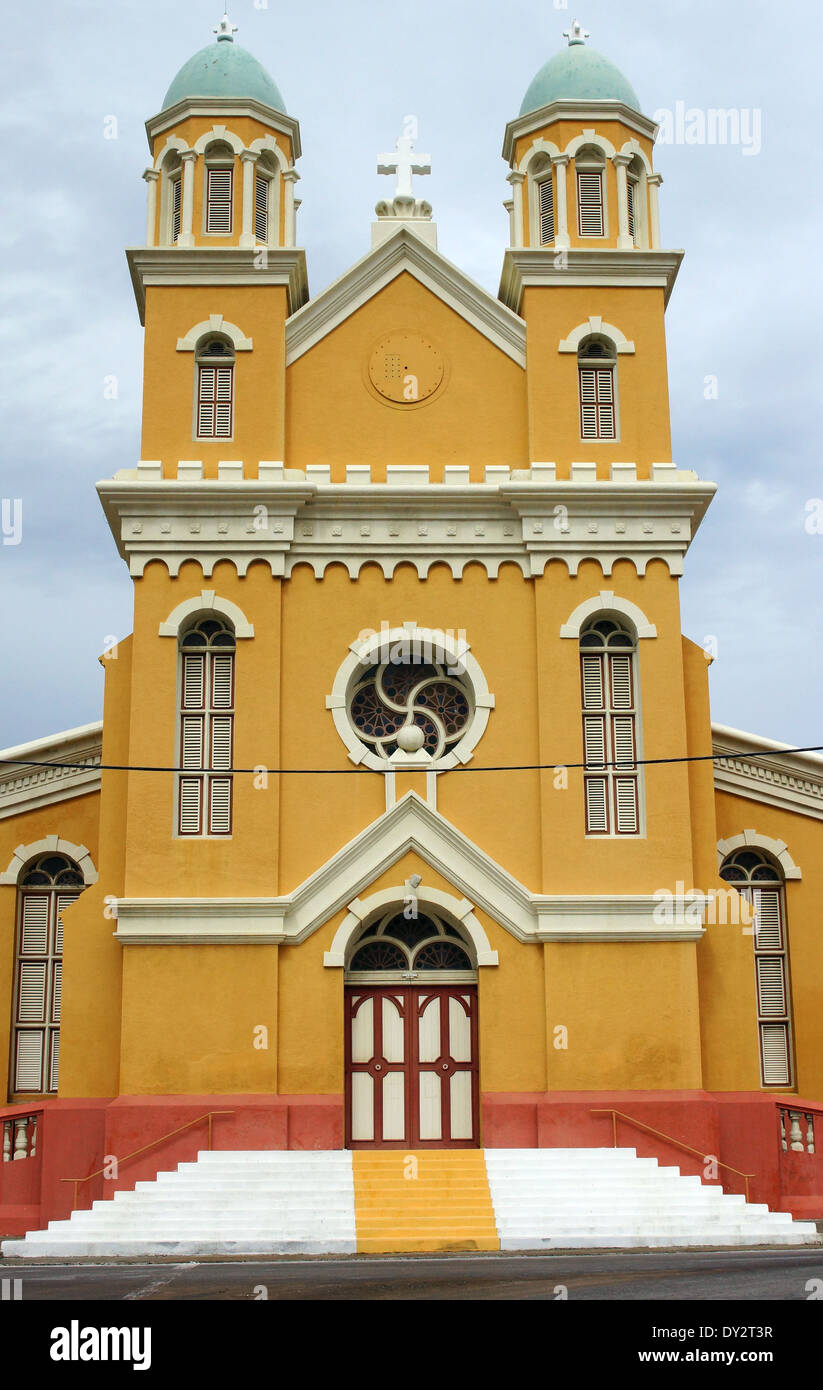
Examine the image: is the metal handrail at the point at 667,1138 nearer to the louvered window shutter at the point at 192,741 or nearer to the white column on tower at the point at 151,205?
the louvered window shutter at the point at 192,741

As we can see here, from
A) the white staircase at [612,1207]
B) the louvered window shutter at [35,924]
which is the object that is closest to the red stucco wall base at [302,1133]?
the white staircase at [612,1207]

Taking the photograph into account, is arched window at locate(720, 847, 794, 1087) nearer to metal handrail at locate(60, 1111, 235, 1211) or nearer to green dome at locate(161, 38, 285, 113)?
metal handrail at locate(60, 1111, 235, 1211)

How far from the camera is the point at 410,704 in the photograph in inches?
948

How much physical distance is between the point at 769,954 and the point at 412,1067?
20.2ft

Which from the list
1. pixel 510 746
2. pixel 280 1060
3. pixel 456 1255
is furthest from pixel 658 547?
pixel 456 1255

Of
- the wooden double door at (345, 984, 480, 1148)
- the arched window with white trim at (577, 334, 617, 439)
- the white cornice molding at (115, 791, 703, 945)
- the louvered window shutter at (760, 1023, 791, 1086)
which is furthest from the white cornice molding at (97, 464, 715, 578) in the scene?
the louvered window shutter at (760, 1023, 791, 1086)

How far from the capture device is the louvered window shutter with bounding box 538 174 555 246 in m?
25.8

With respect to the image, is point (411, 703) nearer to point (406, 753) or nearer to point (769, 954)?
point (406, 753)

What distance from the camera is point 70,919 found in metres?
23.2

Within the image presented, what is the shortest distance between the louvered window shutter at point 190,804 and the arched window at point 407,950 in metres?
2.86

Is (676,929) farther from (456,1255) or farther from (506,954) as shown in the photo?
(456,1255)

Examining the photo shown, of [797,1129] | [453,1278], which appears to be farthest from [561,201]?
[453,1278]

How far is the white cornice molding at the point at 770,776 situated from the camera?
2575 centimetres

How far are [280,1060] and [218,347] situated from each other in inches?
425
